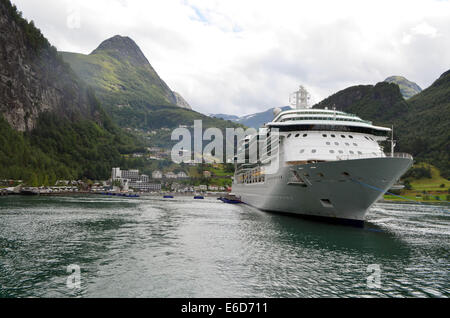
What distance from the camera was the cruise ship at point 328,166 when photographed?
27359 mm

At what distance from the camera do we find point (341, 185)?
28703mm

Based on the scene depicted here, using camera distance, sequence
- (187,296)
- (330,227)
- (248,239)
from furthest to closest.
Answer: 1. (330,227)
2. (248,239)
3. (187,296)

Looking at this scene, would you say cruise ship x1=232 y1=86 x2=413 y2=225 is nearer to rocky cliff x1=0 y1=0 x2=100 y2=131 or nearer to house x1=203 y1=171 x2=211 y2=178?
house x1=203 y1=171 x2=211 y2=178

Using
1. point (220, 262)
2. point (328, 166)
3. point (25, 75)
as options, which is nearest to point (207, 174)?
point (25, 75)

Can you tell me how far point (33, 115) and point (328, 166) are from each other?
583 ft

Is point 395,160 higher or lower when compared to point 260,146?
lower

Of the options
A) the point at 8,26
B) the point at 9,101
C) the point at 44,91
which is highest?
the point at 8,26

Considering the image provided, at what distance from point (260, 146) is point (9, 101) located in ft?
474

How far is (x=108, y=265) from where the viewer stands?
16.9 m

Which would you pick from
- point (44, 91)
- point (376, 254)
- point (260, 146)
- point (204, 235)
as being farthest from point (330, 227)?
point (44, 91)

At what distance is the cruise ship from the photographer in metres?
27.4

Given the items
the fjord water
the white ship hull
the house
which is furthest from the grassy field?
the house

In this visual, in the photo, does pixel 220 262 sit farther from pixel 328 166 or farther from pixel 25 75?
pixel 25 75
